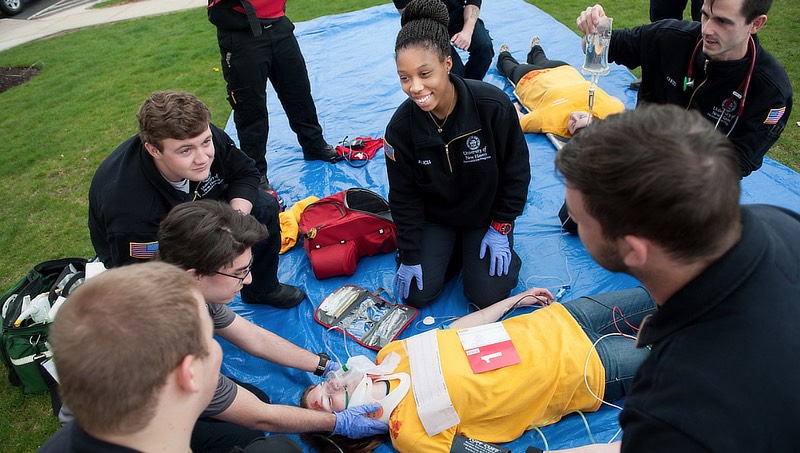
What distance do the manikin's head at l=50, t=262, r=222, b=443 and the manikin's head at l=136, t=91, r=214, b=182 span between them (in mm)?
1443

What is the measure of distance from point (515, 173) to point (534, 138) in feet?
5.62

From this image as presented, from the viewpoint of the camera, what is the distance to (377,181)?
179 inches

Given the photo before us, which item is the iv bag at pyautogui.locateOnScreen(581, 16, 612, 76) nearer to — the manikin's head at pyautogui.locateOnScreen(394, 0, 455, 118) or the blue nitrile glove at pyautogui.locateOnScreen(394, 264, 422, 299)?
the manikin's head at pyautogui.locateOnScreen(394, 0, 455, 118)

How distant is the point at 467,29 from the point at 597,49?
58.2 inches

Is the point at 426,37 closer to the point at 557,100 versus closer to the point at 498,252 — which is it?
the point at 498,252

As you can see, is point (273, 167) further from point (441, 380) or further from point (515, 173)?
point (441, 380)

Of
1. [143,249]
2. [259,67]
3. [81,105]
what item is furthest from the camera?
[81,105]

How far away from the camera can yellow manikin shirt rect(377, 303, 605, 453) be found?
2369 mm

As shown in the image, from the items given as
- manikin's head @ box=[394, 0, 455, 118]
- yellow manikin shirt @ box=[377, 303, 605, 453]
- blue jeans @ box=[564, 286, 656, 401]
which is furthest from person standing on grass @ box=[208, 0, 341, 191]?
blue jeans @ box=[564, 286, 656, 401]

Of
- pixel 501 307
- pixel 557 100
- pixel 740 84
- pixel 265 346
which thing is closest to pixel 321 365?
pixel 265 346

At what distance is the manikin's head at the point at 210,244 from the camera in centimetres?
232

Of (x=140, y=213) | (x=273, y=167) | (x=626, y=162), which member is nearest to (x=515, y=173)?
(x=626, y=162)

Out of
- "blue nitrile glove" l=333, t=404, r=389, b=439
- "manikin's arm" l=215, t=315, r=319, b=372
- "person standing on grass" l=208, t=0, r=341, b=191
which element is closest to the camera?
"blue nitrile glove" l=333, t=404, r=389, b=439

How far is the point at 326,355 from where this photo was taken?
2.92m
